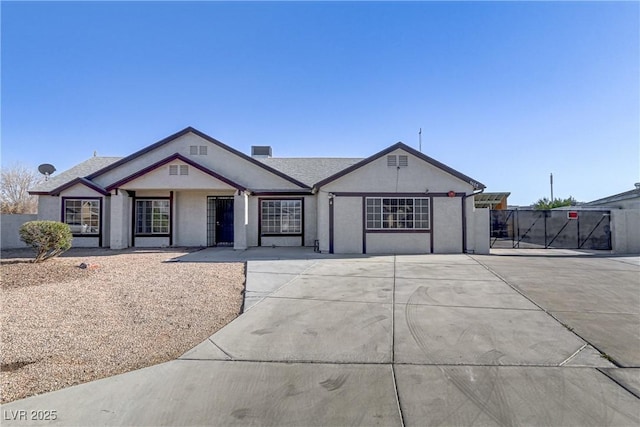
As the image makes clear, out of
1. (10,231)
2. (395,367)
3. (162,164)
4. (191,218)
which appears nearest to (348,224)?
(191,218)

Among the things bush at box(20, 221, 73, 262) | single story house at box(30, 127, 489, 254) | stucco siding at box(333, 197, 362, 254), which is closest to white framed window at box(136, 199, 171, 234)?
single story house at box(30, 127, 489, 254)

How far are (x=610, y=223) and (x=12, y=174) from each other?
146 feet

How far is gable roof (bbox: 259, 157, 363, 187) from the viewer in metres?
A: 18.8

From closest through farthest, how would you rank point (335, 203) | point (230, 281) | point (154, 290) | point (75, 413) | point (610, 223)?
point (75, 413), point (154, 290), point (230, 281), point (335, 203), point (610, 223)

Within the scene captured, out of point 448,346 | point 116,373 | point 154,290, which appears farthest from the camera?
point 154,290

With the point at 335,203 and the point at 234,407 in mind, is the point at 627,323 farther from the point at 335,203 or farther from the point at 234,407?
the point at 335,203

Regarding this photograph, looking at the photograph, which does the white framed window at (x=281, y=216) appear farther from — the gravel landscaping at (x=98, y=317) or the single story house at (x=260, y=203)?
the gravel landscaping at (x=98, y=317)

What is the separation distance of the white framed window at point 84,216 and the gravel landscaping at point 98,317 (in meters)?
7.12

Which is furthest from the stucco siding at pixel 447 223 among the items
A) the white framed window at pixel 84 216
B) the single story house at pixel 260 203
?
the white framed window at pixel 84 216

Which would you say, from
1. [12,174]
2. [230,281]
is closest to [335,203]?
[230,281]

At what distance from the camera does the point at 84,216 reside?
54.7 ft

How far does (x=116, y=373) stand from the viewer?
4082mm

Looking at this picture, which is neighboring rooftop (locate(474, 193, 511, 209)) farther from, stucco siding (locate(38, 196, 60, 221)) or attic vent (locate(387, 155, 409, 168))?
stucco siding (locate(38, 196, 60, 221))

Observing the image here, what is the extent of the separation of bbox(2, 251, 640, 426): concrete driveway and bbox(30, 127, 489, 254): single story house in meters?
7.02
